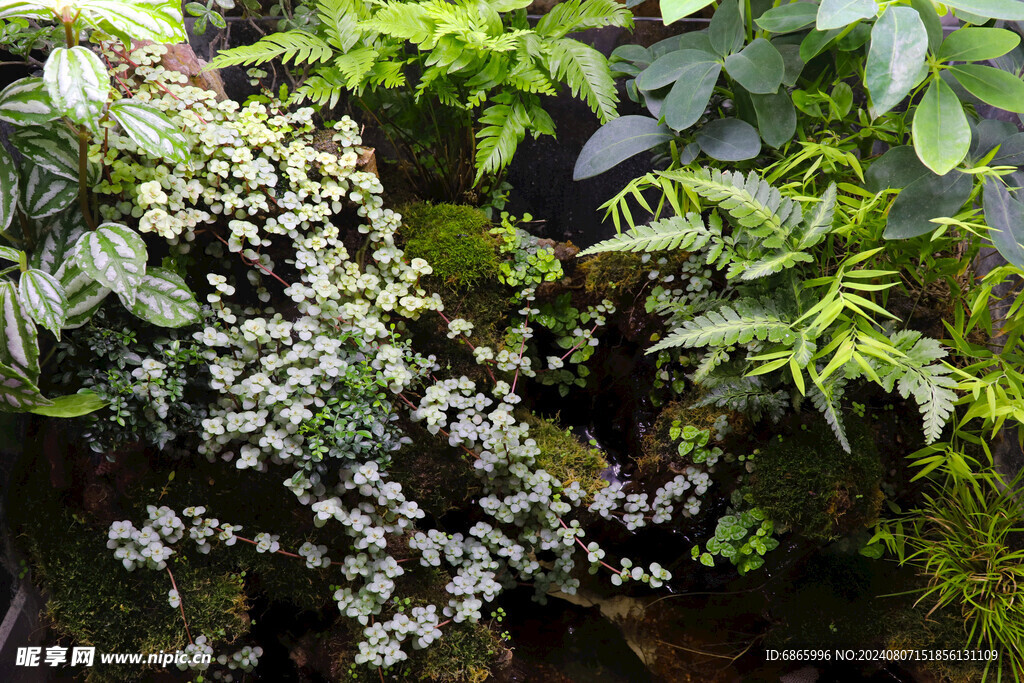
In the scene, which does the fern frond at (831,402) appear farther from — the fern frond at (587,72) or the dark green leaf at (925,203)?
the fern frond at (587,72)

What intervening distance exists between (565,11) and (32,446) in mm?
2355

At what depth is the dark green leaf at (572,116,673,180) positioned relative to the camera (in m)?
2.13

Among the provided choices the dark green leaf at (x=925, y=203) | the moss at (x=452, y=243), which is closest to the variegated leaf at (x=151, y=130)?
the moss at (x=452, y=243)

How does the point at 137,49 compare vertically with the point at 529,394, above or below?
above

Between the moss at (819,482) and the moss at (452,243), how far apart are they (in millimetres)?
1205

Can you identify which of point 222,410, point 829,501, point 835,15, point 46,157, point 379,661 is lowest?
point 379,661

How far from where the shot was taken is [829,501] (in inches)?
77.2

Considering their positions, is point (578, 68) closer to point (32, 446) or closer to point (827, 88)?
point (827, 88)

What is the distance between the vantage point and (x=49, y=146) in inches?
68.1

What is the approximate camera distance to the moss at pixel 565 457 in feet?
7.13

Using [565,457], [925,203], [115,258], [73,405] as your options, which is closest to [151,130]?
[115,258]

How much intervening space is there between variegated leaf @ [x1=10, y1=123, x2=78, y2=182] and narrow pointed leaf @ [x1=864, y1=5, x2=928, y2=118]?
2.21 metres

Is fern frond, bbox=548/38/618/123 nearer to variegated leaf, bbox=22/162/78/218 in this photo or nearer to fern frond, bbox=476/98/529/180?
fern frond, bbox=476/98/529/180

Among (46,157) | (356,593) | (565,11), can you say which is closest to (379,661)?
(356,593)
